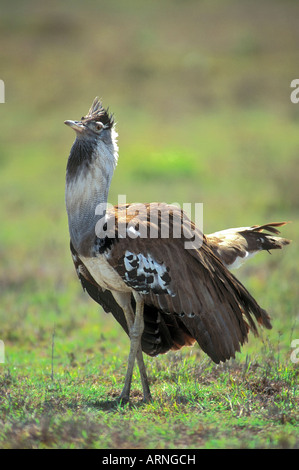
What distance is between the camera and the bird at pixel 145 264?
13.1ft

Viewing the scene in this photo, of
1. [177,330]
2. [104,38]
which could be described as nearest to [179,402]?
[177,330]

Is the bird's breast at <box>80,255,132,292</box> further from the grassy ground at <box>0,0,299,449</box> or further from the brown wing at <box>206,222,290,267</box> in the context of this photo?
the brown wing at <box>206,222,290,267</box>

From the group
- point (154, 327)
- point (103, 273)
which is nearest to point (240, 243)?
point (154, 327)

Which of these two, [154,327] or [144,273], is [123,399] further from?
[144,273]

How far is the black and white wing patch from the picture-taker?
3934 mm

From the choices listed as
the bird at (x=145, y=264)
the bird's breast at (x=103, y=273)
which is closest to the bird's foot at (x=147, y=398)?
the bird at (x=145, y=264)

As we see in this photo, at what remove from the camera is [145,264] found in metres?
3.97

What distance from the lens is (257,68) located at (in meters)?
17.7

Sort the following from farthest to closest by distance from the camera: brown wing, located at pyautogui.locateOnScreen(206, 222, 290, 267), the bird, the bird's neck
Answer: brown wing, located at pyautogui.locateOnScreen(206, 222, 290, 267) → the bird's neck → the bird

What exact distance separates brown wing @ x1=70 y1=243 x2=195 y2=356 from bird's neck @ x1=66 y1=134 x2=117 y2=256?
420 mm

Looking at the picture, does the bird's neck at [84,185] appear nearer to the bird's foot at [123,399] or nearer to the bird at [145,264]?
the bird at [145,264]

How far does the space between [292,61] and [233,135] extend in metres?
5.65

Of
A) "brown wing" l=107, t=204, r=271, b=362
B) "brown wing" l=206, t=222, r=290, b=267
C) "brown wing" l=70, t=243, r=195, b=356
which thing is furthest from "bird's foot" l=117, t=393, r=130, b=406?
"brown wing" l=206, t=222, r=290, b=267
